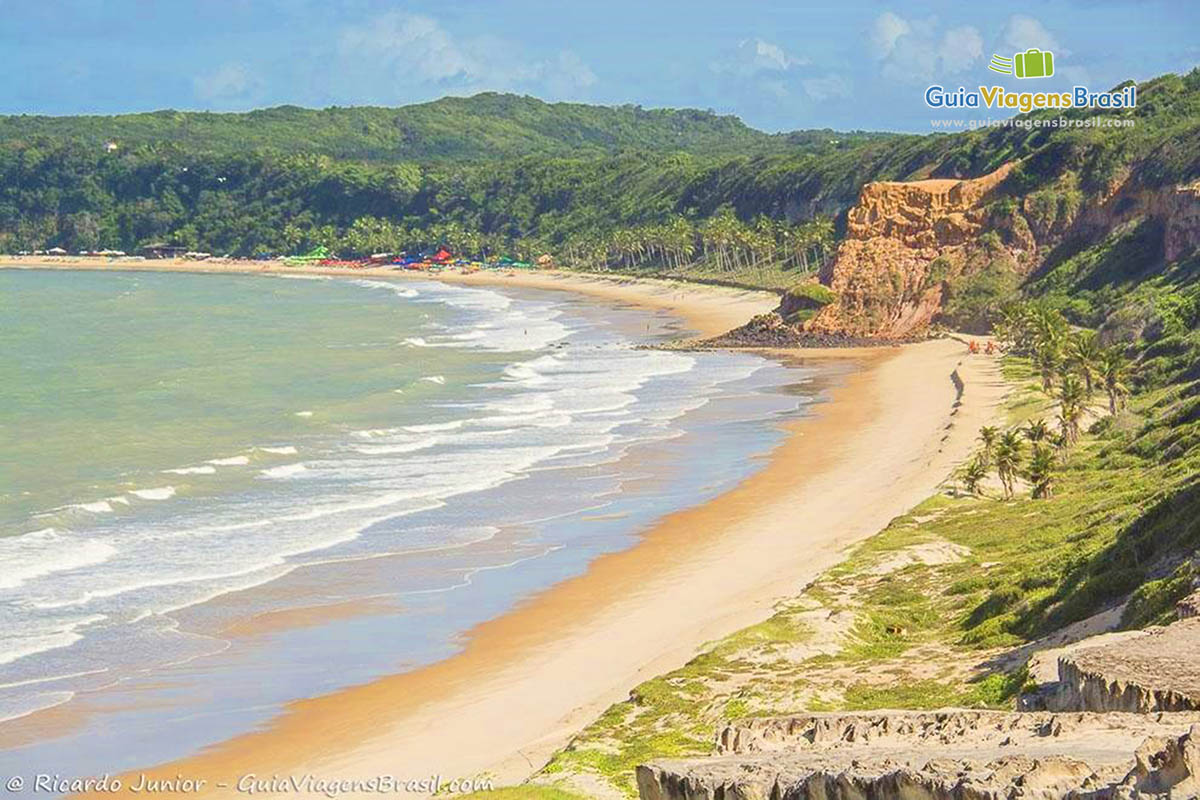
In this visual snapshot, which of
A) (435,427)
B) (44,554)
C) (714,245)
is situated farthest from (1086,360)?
(714,245)

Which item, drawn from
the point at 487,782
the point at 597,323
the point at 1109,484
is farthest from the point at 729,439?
the point at 597,323

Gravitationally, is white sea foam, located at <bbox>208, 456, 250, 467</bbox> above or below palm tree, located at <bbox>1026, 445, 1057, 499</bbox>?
above

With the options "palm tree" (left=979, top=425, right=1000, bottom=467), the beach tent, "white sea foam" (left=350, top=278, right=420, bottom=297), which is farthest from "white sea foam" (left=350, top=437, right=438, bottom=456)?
the beach tent

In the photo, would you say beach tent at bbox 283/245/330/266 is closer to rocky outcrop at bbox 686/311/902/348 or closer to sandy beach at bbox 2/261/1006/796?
rocky outcrop at bbox 686/311/902/348

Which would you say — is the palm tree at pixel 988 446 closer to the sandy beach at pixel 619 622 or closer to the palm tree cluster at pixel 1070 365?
the sandy beach at pixel 619 622

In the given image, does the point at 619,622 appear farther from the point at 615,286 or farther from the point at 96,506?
the point at 615,286

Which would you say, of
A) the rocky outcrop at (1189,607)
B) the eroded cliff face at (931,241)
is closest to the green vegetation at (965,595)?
the rocky outcrop at (1189,607)

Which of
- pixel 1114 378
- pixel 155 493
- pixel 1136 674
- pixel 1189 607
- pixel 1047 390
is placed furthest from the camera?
pixel 1047 390
